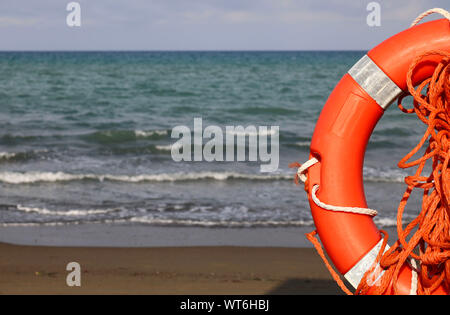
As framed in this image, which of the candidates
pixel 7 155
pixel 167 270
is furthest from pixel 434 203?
pixel 7 155

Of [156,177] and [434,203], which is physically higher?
[434,203]

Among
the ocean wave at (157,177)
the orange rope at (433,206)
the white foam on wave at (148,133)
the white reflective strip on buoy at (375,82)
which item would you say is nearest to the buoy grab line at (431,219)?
the orange rope at (433,206)

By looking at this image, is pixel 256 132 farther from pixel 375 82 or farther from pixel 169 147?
pixel 375 82

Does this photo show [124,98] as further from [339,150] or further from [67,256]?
[339,150]

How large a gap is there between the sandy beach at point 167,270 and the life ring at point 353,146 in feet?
6.18

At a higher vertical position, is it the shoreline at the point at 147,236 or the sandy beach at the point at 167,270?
the shoreline at the point at 147,236

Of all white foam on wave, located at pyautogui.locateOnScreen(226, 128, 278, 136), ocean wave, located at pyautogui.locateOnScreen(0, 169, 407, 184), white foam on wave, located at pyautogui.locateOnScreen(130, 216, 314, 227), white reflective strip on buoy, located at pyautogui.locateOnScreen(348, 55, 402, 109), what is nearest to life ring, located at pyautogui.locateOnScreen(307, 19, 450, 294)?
white reflective strip on buoy, located at pyautogui.locateOnScreen(348, 55, 402, 109)

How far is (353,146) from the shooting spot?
257cm

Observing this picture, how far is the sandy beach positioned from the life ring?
1.88 metres

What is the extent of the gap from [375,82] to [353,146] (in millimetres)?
285

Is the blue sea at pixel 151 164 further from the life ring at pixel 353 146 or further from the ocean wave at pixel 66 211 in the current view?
the life ring at pixel 353 146

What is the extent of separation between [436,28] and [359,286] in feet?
3.59

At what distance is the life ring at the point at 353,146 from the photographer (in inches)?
99.3

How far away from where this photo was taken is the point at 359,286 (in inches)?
98.6
